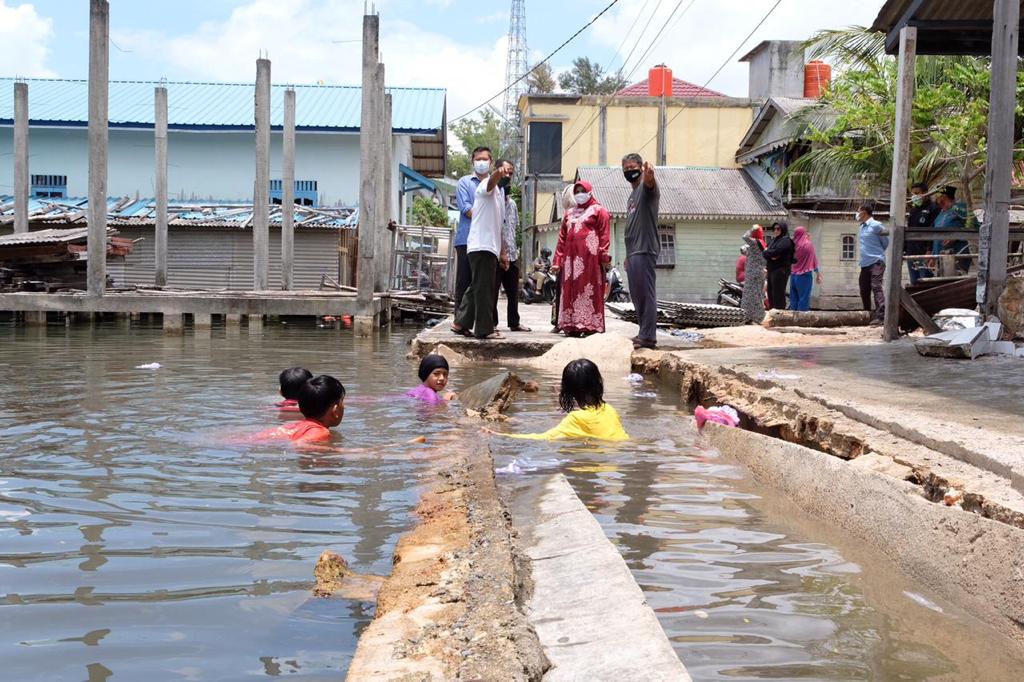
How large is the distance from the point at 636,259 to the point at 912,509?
7054mm

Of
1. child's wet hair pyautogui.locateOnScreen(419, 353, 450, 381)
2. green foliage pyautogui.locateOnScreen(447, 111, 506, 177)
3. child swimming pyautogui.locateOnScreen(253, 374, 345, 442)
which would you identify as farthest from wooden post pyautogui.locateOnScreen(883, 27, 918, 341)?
green foliage pyautogui.locateOnScreen(447, 111, 506, 177)

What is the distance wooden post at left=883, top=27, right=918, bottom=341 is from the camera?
9.51 meters

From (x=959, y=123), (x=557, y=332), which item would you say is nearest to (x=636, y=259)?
(x=557, y=332)

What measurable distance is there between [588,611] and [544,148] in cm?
3737

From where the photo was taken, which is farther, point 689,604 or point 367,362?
point 367,362

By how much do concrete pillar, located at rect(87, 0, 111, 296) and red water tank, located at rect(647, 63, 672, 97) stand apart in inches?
1096

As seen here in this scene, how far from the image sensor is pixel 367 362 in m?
11.6

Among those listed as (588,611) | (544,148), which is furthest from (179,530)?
(544,148)

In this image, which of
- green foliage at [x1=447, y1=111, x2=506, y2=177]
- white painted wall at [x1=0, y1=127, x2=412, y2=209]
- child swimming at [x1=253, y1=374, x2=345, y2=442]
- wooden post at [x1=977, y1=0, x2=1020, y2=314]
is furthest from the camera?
green foliage at [x1=447, y1=111, x2=506, y2=177]

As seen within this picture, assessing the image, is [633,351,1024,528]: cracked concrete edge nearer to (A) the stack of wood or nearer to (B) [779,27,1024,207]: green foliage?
(B) [779,27,1024,207]: green foliage

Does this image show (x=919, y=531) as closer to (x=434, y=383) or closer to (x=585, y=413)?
(x=585, y=413)

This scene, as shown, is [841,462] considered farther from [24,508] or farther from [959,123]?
[959,123]

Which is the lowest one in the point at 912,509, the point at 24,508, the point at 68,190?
the point at 24,508

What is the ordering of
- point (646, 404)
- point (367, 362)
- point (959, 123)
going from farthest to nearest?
point (959, 123) < point (367, 362) < point (646, 404)
